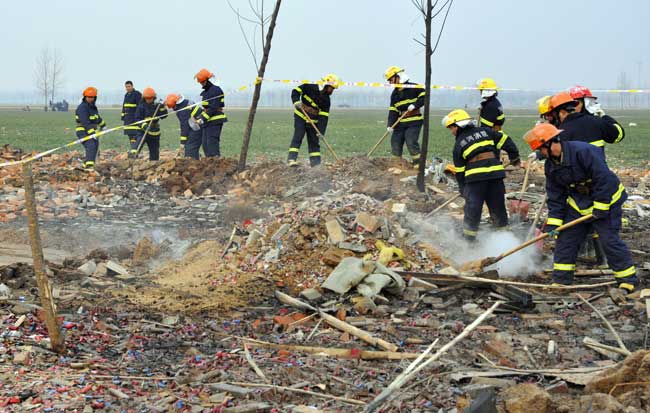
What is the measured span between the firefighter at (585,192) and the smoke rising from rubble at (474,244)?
40.8 inches

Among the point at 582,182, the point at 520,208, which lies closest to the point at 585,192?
the point at 582,182

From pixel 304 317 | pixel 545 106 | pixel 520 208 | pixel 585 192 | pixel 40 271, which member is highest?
pixel 545 106

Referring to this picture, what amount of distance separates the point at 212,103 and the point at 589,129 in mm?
A: 8042

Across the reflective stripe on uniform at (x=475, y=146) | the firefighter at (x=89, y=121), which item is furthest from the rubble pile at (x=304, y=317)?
the firefighter at (x=89, y=121)

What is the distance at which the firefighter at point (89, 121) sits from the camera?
15031mm

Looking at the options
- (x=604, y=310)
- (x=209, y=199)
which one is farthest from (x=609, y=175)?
(x=209, y=199)

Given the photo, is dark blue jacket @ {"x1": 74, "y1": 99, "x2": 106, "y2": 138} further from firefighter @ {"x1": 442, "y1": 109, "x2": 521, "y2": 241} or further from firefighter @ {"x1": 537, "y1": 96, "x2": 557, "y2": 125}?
firefighter @ {"x1": 537, "y1": 96, "x2": 557, "y2": 125}

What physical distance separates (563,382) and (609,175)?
2825 mm

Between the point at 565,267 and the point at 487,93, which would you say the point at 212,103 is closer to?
the point at 487,93

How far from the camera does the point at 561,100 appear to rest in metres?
7.93

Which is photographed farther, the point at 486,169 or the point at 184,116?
the point at 184,116

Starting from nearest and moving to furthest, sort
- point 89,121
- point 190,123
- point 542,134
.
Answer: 1. point 542,134
2. point 190,123
3. point 89,121

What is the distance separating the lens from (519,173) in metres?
14.5

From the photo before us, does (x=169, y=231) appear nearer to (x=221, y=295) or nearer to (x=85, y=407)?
(x=221, y=295)
